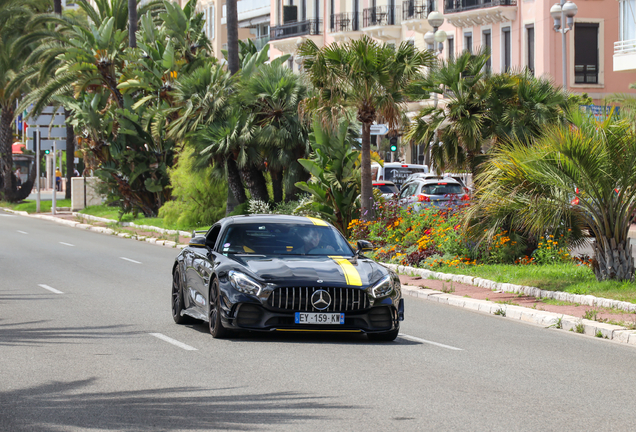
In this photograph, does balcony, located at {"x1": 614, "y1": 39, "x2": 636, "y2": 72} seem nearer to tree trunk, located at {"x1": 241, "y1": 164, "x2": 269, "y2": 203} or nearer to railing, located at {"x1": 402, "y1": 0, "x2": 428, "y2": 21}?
tree trunk, located at {"x1": 241, "y1": 164, "x2": 269, "y2": 203}

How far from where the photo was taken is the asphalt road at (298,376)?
23.3ft

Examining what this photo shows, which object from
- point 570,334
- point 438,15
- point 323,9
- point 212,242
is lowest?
point 570,334

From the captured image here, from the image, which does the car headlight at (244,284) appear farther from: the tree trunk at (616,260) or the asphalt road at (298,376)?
the tree trunk at (616,260)

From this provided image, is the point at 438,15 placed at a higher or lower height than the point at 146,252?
higher

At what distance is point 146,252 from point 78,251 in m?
1.80

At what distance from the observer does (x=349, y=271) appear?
1086 cm

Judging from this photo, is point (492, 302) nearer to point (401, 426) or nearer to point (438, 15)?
point (401, 426)

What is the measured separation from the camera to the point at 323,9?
6050cm

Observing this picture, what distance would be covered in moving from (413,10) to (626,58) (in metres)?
18.1

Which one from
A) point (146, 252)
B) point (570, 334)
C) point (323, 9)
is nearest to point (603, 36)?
point (323, 9)

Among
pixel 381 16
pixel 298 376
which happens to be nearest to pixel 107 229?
pixel 381 16

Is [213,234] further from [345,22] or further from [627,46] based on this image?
[345,22]

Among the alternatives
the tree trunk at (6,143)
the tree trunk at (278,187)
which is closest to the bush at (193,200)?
the tree trunk at (278,187)

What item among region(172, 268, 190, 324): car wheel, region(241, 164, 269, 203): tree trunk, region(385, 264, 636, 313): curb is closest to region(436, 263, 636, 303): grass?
region(385, 264, 636, 313): curb
